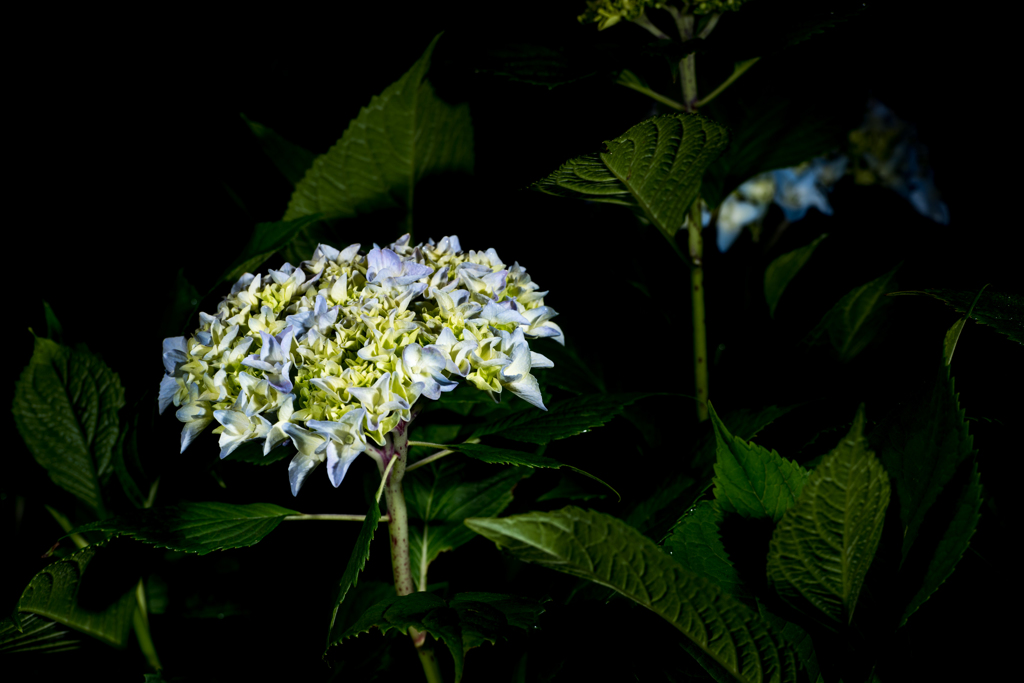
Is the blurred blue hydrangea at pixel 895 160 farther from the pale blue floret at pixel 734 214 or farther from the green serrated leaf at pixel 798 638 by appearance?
the green serrated leaf at pixel 798 638

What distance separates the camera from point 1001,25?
3.45ft

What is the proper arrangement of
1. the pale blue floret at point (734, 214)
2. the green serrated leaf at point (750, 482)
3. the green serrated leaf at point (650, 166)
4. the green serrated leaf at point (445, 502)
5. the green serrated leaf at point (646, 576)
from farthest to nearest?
1. the pale blue floret at point (734, 214)
2. the green serrated leaf at point (445, 502)
3. the green serrated leaf at point (650, 166)
4. the green serrated leaf at point (750, 482)
5. the green serrated leaf at point (646, 576)

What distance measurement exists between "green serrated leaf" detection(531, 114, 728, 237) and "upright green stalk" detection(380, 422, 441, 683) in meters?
0.20

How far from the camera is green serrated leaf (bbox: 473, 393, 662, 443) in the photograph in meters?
0.45

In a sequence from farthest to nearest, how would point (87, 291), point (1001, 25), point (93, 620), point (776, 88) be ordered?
point (1001, 25)
point (87, 291)
point (776, 88)
point (93, 620)

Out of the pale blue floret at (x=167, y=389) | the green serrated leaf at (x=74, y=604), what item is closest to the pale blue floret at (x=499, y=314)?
the pale blue floret at (x=167, y=389)

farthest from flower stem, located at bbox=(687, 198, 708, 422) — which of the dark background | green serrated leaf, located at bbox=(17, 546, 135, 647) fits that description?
green serrated leaf, located at bbox=(17, 546, 135, 647)

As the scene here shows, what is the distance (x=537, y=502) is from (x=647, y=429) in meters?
0.12

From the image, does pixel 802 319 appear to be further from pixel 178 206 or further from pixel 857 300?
pixel 178 206

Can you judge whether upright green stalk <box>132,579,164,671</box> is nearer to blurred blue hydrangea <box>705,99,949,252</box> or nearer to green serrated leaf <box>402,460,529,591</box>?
green serrated leaf <box>402,460,529,591</box>

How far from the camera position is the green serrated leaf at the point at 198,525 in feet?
1.41

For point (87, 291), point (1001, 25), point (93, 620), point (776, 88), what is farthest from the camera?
point (1001, 25)

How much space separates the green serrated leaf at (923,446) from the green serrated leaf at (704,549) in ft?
0.28

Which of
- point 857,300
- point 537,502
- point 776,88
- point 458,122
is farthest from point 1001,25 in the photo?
point 537,502
